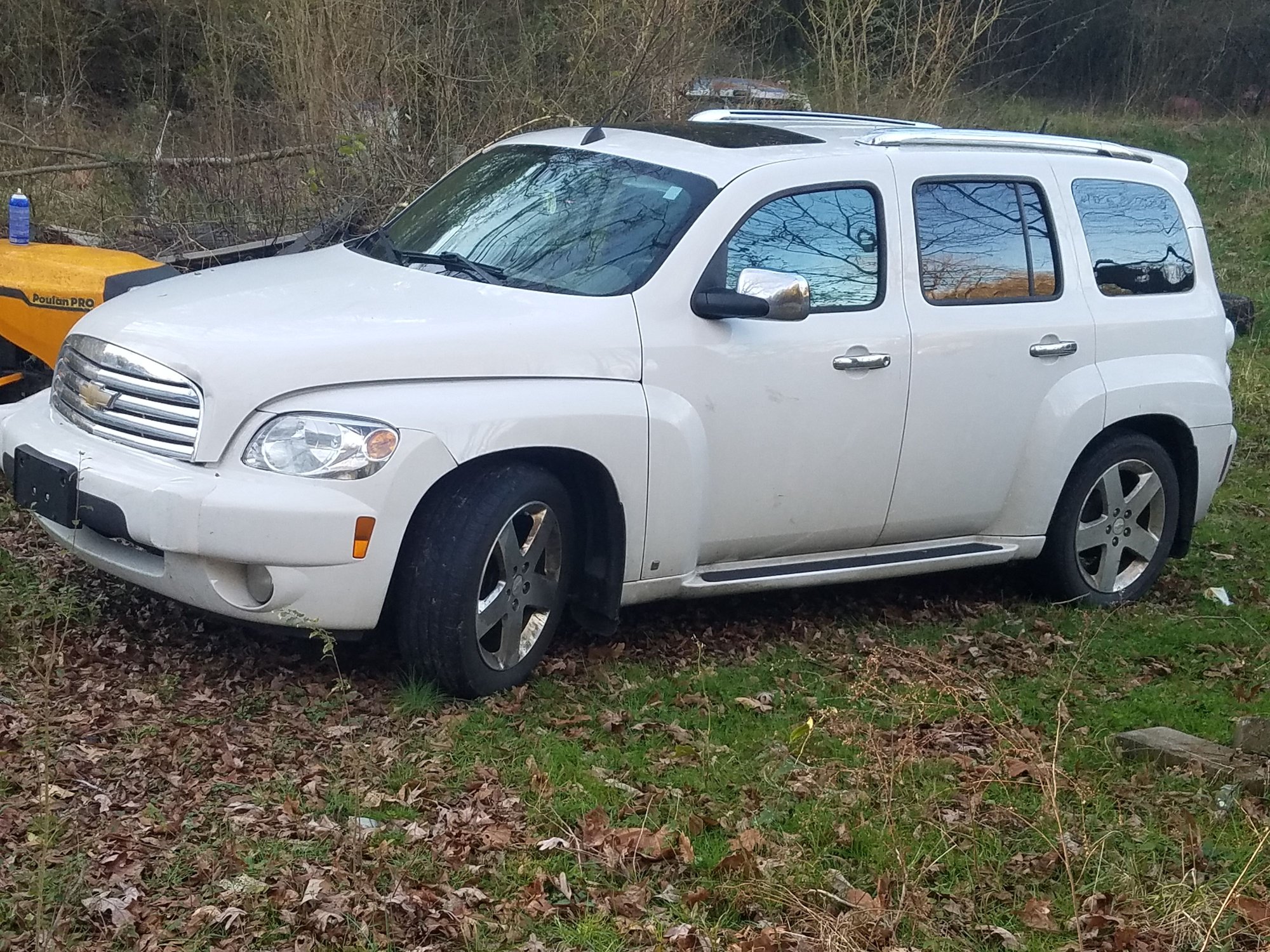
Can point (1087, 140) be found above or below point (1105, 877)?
above

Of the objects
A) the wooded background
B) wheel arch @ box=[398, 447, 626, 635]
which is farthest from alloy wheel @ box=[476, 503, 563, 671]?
the wooded background

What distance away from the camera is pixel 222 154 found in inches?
433

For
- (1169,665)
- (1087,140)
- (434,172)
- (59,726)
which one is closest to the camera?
(59,726)

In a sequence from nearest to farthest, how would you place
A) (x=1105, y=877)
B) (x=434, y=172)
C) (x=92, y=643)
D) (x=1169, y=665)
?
(x=1105, y=877)
(x=92, y=643)
(x=1169, y=665)
(x=434, y=172)

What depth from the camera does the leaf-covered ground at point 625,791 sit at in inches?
141

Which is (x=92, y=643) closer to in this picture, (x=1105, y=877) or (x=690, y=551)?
(x=690, y=551)

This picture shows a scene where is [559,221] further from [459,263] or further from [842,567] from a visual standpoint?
[842,567]

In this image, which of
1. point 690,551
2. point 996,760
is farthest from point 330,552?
point 996,760

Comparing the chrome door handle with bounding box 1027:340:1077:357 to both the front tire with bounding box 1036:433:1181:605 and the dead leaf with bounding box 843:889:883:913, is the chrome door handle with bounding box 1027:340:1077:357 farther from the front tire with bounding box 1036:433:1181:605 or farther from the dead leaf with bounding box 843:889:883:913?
the dead leaf with bounding box 843:889:883:913

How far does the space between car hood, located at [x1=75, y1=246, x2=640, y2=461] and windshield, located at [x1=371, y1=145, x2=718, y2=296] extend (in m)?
0.19

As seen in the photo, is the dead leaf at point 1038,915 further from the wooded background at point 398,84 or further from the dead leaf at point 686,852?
the wooded background at point 398,84

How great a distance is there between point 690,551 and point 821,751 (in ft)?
3.05

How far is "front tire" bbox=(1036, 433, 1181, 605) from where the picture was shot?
6.51 meters

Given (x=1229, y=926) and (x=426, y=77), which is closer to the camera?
(x=1229, y=926)
